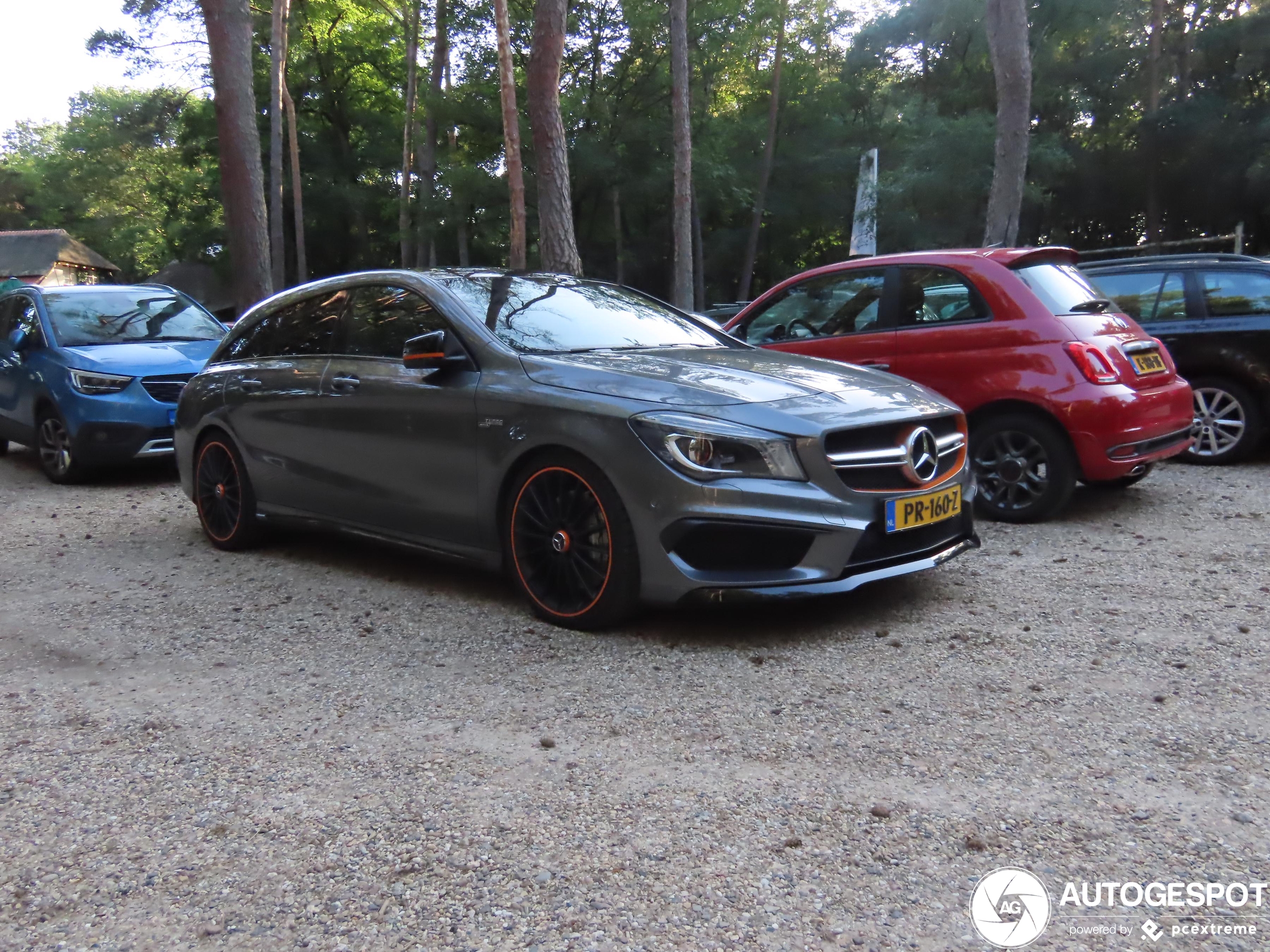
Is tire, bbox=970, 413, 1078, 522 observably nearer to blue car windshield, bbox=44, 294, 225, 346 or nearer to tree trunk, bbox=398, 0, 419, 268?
blue car windshield, bbox=44, 294, 225, 346

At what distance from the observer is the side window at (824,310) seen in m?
7.14

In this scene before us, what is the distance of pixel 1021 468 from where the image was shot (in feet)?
21.3

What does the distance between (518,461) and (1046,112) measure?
34208 millimetres

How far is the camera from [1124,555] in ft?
18.7

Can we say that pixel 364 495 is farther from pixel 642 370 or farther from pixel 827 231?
pixel 827 231

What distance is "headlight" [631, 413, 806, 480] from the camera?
412 cm

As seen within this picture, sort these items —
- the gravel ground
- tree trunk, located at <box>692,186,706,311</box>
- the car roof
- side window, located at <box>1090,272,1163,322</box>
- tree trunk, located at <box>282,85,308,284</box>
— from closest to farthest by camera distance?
the gravel ground, the car roof, side window, located at <box>1090,272,1163,322</box>, tree trunk, located at <box>692,186,706,311</box>, tree trunk, located at <box>282,85,308,284</box>

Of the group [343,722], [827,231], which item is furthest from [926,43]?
[343,722]

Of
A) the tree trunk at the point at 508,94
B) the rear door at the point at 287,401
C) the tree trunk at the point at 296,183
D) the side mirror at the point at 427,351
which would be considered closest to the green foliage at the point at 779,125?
the tree trunk at the point at 296,183

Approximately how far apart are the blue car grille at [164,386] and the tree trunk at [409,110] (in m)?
23.4

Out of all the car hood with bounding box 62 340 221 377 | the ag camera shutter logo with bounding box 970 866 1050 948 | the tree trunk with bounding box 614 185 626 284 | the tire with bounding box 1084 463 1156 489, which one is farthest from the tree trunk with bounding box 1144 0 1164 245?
the ag camera shutter logo with bounding box 970 866 1050 948

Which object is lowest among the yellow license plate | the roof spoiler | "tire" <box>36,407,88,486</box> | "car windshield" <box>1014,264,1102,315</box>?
"tire" <box>36,407,88,486</box>

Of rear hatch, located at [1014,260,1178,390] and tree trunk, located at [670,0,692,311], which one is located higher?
tree trunk, located at [670,0,692,311]

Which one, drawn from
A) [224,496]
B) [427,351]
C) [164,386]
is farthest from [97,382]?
[427,351]
